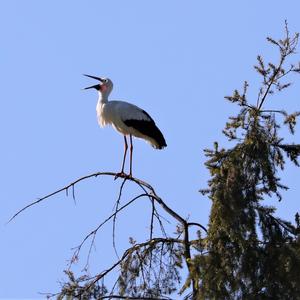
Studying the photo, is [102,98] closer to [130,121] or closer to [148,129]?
[130,121]

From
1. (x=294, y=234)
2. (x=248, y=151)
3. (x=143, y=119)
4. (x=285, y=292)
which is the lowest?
(x=285, y=292)

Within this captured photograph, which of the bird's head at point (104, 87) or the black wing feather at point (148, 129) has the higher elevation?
the bird's head at point (104, 87)

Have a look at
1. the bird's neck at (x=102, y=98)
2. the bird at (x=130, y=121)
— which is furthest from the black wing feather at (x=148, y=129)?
the bird's neck at (x=102, y=98)

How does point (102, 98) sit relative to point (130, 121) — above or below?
above

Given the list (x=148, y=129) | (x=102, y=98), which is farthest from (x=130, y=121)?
(x=102, y=98)

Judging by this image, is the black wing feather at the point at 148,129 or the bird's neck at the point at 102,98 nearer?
the black wing feather at the point at 148,129

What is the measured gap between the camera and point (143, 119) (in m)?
14.8

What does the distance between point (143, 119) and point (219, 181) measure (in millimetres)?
4712

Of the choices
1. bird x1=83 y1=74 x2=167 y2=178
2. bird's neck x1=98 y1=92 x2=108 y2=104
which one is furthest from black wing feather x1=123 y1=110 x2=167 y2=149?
bird's neck x1=98 y1=92 x2=108 y2=104

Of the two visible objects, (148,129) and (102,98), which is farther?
(102,98)

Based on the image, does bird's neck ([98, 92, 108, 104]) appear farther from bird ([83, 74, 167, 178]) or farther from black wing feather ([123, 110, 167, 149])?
black wing feather ([123, 110, 167, 149])

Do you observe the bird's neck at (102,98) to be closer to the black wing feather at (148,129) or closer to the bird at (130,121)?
the bird at (130,121)

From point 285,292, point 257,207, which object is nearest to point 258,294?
point 285,292

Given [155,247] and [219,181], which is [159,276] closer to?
[155,247]
